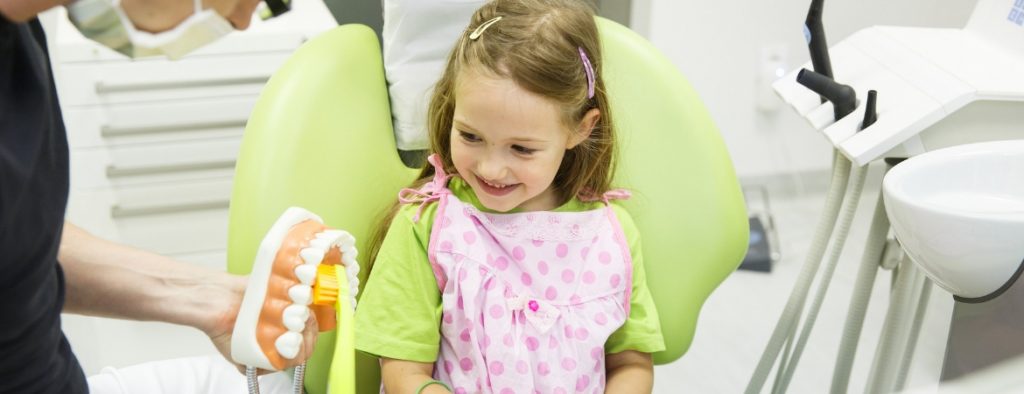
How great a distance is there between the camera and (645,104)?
1235 mm

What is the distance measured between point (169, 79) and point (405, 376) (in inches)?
38.0

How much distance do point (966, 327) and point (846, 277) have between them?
1189mm

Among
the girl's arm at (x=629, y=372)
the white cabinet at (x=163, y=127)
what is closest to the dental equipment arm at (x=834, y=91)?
the girl's arm at (x=629, y=372)

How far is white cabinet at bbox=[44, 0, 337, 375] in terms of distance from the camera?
1.70m

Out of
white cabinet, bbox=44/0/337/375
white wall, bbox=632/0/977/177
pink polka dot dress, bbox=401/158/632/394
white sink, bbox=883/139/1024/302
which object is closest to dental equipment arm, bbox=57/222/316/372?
pink polka dot dress, bbox=401/158/632/394

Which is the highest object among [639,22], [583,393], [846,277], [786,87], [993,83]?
[993,83]

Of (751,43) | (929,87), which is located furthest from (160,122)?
(751,43)

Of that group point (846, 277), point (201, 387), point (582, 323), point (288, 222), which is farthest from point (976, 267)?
point (846, 277)

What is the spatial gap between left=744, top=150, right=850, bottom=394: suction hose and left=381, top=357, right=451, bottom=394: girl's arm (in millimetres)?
590

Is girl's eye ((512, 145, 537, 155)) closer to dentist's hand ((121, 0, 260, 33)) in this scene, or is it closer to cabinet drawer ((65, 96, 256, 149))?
dentist's hand ((121, 0, 260, 33))

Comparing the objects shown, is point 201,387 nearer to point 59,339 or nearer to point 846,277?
point 59,339

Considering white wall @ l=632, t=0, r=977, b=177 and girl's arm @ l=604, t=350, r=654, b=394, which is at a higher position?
girl's arm @ l=604, t=350, r=654, b=394

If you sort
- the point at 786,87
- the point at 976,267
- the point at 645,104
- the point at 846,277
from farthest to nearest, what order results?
the point at 846,277
the point at 786,87
the point at 645,104
the point at 976,267

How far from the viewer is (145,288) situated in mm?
891
